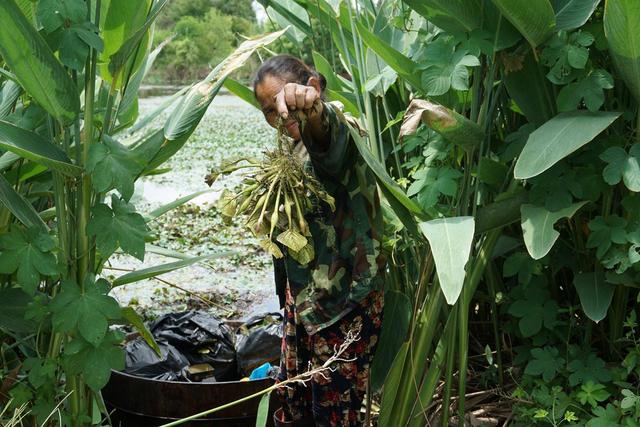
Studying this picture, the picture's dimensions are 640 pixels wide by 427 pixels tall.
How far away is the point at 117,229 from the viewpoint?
1980 mm

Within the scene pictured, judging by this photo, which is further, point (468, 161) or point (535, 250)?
point (468, 161)

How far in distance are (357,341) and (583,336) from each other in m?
0.76

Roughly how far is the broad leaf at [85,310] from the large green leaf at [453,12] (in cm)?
107

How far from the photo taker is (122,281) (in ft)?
7.71

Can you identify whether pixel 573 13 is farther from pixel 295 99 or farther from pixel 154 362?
pixel 154 362

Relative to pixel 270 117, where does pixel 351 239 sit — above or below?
below

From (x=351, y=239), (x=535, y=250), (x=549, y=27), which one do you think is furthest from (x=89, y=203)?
(x=549, y=27)

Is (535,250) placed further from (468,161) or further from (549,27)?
(549,27)

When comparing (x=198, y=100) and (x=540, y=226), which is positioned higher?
(x=198, y=100)

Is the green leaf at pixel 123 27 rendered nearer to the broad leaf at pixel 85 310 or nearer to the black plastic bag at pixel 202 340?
the broad leaf at pixel 85 310

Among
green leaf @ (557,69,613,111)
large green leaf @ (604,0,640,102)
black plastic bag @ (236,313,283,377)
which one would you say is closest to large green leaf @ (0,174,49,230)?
black plastic bag @ (236,313,283,377)

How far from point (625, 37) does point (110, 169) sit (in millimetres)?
1285

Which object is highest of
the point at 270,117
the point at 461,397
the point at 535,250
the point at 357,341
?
the point at 270,117

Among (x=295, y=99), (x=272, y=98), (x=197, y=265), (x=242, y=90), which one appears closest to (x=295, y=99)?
(x=295, y=99)
